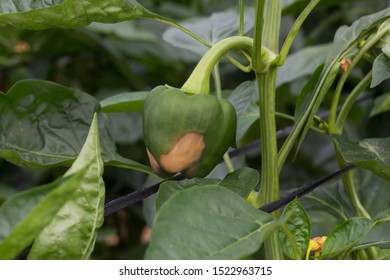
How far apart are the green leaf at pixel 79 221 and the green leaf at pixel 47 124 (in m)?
0.17

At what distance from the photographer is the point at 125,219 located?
5.29 feet

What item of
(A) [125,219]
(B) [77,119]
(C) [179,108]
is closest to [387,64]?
(C) [179,108]

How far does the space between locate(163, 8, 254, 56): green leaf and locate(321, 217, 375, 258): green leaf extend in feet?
1.24

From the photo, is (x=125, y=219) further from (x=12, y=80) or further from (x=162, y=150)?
(x=162, y=150)

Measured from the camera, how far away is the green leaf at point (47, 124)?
718 millimetres

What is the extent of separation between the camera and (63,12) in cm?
65

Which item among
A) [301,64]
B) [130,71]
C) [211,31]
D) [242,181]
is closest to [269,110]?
[242,181]

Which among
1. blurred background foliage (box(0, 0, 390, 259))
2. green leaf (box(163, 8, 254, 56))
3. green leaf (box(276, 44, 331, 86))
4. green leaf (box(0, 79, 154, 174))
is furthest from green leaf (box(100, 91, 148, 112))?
blurred background foliage (box(0, 0, 390, 259))

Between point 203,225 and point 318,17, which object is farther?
point 318,17

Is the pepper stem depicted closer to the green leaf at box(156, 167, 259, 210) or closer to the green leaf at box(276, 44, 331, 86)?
the green leaf at box(156, 167, 259, 210)

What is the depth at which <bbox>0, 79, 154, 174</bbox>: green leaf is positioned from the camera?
718 millimetres

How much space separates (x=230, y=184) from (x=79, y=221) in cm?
17

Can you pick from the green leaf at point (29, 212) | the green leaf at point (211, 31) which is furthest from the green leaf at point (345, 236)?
the green leaf at point (211, 31)
